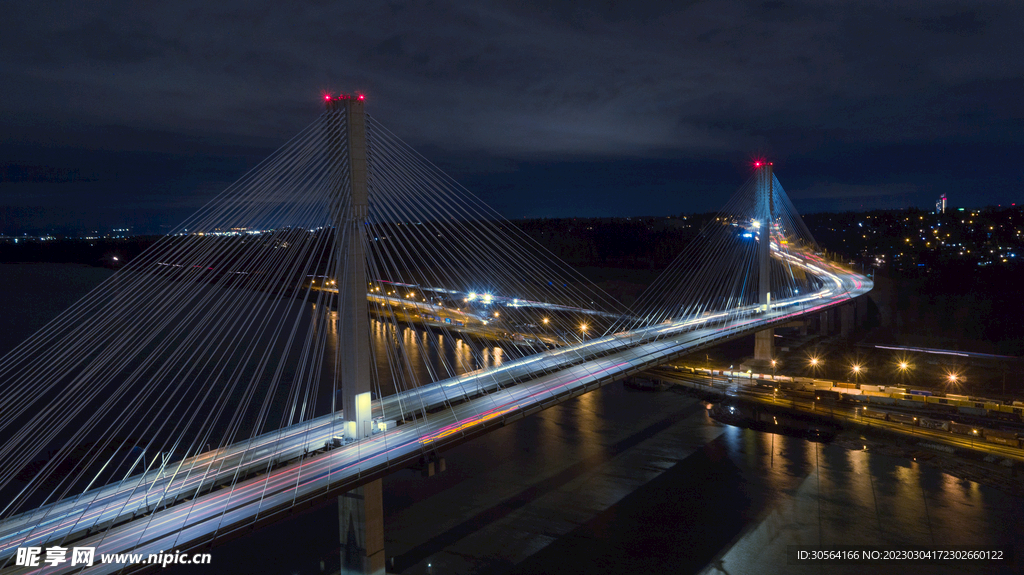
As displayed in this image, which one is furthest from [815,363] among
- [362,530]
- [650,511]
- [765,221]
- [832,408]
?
[362,530]

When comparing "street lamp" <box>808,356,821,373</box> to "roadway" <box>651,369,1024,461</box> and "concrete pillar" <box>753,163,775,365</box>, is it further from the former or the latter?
"roadway" <box>651,369,1024,461</box>

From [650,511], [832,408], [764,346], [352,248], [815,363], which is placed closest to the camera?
[352,248]

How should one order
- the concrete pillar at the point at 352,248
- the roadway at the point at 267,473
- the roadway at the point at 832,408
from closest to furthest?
→ the roadway at the point at 267,473
the concrete pillar at the point at 352,248
the roadway at the point at 832,408

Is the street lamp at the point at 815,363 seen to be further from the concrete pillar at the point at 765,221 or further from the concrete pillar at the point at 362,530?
the concrete pillar at the point at 362,530

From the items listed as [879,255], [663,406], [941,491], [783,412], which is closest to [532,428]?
[663,406]

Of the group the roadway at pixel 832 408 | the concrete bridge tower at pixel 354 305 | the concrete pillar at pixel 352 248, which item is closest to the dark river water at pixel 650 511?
the concrete bridge tower at pixel 354 305

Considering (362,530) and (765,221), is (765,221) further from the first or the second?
(362,530)

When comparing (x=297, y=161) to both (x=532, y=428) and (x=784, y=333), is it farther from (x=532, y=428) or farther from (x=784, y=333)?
(x=784, y=333)
